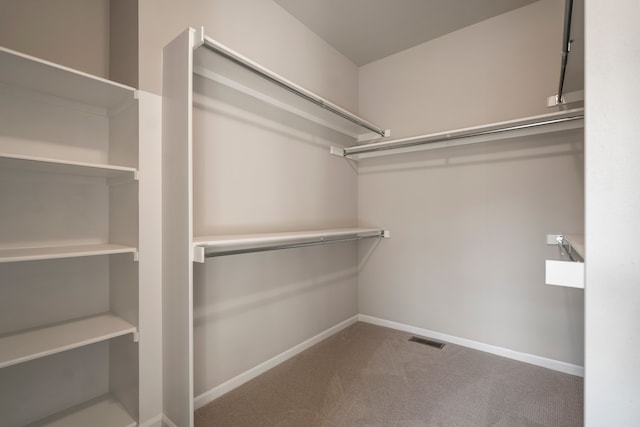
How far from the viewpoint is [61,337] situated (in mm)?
1243

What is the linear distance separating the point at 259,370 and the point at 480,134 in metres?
2.49

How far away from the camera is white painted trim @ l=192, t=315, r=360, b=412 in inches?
69.7

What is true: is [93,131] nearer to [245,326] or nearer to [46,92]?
[46,92]

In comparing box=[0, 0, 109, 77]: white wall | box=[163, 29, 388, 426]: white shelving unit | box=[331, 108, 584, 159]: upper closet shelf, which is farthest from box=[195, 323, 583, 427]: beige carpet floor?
box=[0, 0, 109, 77]: white wall

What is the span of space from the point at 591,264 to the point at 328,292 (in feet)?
7.01

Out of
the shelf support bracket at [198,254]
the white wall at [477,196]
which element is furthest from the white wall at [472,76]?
the shelf support bracket at [198,254]

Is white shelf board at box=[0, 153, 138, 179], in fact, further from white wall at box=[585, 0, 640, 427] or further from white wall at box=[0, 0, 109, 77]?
white wall at box=[585, 0, 640, 427]

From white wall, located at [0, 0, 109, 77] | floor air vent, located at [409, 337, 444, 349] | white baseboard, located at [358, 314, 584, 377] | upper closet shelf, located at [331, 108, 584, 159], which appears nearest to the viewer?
white wall, located at [0, 0, 109, 77]

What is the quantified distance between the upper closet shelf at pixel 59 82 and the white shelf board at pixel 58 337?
3.64 feet

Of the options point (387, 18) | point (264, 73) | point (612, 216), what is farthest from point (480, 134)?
point (264, 73)

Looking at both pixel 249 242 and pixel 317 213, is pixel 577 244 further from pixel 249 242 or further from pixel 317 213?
pixel 317 213

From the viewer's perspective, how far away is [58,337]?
48.9 inches

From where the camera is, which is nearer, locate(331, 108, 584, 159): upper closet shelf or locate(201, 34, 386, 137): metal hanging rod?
locate(201, 34, 386, 137): metal hanging rod

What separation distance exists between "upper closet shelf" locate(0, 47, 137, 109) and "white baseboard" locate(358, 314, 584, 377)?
285 centimetres
